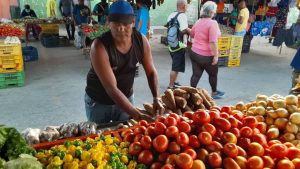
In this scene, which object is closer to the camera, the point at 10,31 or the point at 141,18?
the point at 141,18

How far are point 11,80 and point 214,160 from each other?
235 inches

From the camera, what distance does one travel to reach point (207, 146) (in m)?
1.68

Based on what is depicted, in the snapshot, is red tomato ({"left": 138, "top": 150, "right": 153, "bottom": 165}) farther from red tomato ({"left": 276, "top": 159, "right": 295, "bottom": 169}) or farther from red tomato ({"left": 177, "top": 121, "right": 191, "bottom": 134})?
red tomato ({"left": 276, "top": 159, "right": 295, "bottom": 169})

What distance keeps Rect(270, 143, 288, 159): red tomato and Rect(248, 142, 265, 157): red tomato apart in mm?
80

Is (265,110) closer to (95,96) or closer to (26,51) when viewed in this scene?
(95,96)

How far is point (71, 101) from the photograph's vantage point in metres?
5.57

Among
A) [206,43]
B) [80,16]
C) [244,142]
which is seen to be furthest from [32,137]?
[80,16]

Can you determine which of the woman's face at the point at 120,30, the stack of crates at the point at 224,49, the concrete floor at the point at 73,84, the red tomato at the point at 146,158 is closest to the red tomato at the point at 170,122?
the red tomato at the point at 146,158

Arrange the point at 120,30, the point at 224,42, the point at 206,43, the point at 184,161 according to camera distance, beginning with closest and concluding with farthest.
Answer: the point at 184,161, the point at 120,30, the point at 206,43, the point at 224,42

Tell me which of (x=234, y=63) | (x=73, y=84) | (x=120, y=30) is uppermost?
(x=120, y=30)

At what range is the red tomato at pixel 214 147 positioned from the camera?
1658mm

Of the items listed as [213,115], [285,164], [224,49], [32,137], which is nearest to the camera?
[285,164]

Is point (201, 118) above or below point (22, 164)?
above

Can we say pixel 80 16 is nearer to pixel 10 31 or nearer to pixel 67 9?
pixel 67 9
